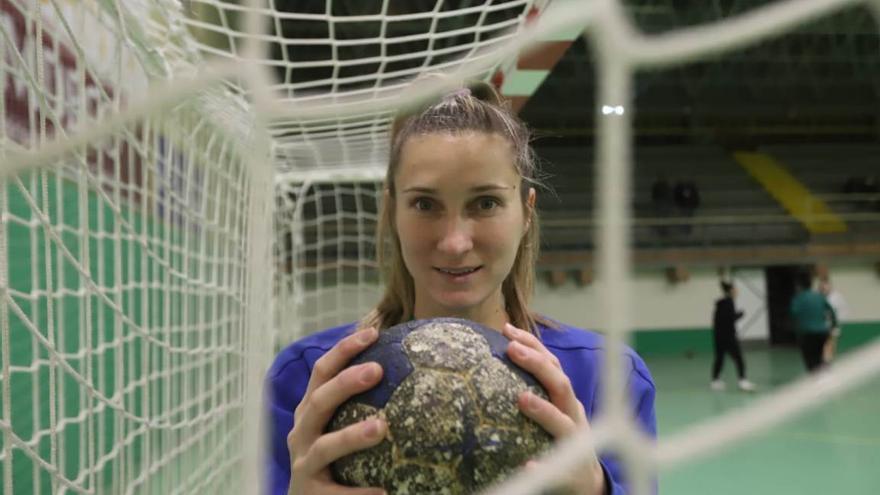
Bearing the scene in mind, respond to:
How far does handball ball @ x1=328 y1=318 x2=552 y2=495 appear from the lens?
1.52 ft

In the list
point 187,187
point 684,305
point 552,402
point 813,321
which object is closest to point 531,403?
point 552,402

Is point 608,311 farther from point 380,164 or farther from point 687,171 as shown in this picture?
point 687,171

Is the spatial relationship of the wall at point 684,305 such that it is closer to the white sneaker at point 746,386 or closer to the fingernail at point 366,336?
the white sneaker at point 746,386

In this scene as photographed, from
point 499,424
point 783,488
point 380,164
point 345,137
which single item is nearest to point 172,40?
point 345,137

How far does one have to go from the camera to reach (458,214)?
0.62m

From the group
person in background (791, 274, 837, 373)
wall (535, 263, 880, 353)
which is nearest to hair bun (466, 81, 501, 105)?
person in background (791, 274, 837, 373)

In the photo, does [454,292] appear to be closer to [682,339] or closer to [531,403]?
[531,403]

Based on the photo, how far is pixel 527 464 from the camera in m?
0.45

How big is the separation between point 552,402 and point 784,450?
8.46 ft

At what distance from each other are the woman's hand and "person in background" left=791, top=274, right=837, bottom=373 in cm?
379

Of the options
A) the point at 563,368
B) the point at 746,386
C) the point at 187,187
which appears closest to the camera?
the point at 563,368

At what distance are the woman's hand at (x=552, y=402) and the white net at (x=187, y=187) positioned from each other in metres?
0.06

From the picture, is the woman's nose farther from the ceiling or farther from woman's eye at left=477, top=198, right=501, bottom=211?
the ceiling

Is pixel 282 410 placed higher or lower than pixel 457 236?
lower
